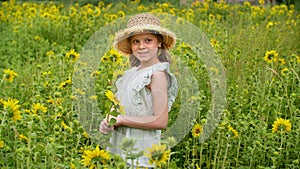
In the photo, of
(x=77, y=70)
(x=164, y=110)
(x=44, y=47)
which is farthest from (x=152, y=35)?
(x=44, y=47)

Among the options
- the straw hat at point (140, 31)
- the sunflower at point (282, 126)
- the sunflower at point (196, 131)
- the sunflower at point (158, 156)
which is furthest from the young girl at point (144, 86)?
the sunflower at point (282, 126)

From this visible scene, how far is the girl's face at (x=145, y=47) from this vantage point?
258cm

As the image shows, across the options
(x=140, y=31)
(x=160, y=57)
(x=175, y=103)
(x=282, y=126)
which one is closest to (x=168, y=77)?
(x=160, y=57)

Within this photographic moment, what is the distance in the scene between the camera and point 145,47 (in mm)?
2570

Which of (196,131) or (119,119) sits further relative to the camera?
(196,131)

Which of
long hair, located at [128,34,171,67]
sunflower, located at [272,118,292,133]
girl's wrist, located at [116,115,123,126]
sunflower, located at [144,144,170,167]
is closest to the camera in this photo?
sunflower, located at [144,144,170,167]

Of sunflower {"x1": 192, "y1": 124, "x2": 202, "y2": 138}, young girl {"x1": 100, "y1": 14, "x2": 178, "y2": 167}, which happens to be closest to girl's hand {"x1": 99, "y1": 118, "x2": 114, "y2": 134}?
young girl {"x1": 100, "y1": 14, "x2": 178, "y2": 167}

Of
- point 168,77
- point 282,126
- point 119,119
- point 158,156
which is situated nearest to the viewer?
point 158,156

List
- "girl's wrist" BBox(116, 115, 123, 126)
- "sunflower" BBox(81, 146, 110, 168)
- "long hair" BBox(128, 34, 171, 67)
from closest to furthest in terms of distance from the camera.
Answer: "sunflower" BBox(81, 146, 110, 168), "girl's wrist" BBox(116, 115, 123, 126), "long hair" BBox(128, 34, 171, 67)

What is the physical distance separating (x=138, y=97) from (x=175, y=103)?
26.1 inches

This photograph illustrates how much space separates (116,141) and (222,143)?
0.69 m

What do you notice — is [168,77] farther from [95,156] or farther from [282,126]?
[282,126]

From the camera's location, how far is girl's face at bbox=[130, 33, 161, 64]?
2.58 m

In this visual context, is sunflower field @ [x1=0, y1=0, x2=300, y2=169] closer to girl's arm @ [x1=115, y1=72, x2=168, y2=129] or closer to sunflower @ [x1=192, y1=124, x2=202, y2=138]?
sunflower @ [x1=192, y1=124, x2=202, y2=138]
